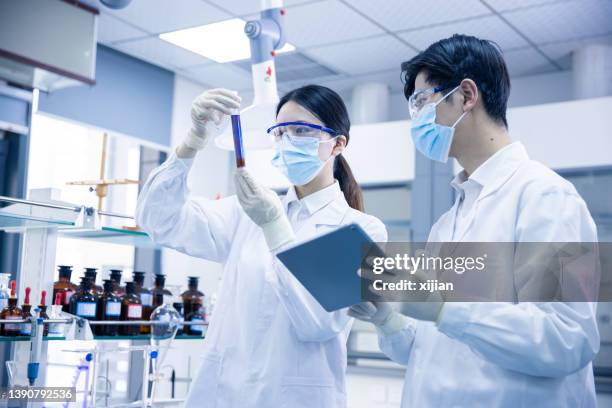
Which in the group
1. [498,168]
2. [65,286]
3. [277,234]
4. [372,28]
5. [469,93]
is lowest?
[65,286]

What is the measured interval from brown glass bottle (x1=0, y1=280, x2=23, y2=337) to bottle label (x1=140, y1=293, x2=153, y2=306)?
423 mm

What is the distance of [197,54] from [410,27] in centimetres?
144

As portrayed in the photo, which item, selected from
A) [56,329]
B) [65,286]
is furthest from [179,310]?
[56,329]

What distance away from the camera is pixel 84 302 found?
6.14ft

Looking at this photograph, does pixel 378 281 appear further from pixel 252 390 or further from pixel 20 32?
pixel 20 32

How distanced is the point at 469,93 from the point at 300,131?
51cm

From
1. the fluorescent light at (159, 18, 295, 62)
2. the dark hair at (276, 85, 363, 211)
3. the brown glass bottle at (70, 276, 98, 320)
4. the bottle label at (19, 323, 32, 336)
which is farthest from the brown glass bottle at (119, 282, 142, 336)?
the fluorescent light at (159, 18, 295, 62)

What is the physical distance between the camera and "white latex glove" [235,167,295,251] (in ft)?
4.43

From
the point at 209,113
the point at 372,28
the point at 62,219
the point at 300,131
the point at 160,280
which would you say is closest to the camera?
the point at 209,113

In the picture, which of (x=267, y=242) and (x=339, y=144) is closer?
(x=267, y=242)

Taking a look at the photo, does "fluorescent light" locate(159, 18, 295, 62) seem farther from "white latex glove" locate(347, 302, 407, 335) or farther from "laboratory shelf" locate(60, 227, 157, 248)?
"white latex glove" locate(347, 302, 407, 335)

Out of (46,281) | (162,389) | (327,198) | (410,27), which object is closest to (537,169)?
(327,198)

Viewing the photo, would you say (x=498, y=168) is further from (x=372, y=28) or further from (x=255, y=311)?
(x=372, y=28)

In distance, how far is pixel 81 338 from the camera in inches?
69.1
